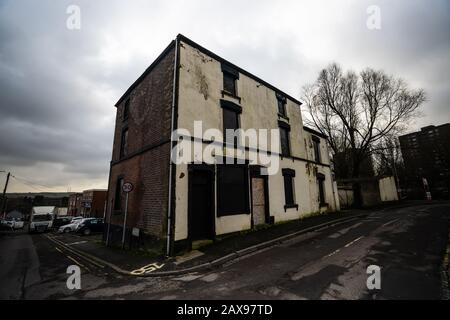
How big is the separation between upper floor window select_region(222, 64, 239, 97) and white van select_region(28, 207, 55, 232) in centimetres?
3064

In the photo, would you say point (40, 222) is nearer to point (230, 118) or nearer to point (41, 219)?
point (41, 219)

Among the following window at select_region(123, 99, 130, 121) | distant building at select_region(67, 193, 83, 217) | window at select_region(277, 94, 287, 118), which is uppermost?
window at select_region(277, 94, 287, 118)

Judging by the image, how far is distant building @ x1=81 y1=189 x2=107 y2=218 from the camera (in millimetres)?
42938

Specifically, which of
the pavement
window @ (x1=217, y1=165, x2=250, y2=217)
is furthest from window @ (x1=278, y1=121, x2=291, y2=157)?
the pavement

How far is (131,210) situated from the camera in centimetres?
997

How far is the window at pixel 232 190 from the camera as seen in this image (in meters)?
9.00

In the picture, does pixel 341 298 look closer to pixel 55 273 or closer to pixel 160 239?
pixel 160 239

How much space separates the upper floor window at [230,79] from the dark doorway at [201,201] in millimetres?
4784

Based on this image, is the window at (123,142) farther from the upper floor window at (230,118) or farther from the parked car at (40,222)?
the parked car at (40,222)

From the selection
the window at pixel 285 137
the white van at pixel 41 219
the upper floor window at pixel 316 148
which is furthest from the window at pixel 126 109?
the white van at pixel 41 219

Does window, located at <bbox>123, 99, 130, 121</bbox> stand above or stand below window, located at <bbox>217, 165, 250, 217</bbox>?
above

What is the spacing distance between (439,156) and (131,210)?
47529 mm

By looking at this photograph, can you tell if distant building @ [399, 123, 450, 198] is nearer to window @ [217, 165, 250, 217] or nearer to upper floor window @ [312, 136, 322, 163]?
upper floor window @ [312, 136, 322, 163]

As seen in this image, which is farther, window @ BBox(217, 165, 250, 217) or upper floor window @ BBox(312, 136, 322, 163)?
upper floor window @ BBox(312, 136, 322, 163)
